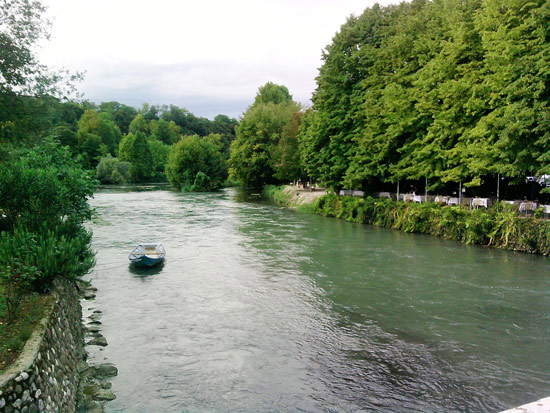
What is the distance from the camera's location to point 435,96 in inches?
1275

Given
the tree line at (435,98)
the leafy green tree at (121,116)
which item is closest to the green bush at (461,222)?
the tree line at (435,98)

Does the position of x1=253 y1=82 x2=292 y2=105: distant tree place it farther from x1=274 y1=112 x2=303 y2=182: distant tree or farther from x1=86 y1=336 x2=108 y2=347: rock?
x1=86 y1=336 x2=108 y2=347: rock

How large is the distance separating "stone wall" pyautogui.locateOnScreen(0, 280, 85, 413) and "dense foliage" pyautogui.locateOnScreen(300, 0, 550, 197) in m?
22.4

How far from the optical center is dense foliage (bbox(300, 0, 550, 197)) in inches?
985

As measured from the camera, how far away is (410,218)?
34406mm

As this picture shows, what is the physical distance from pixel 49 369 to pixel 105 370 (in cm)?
357

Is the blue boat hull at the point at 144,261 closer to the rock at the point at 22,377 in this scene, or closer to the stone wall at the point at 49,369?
the stone wall at the point at 49,369

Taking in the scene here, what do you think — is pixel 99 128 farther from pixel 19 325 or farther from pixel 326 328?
pixel 19 325

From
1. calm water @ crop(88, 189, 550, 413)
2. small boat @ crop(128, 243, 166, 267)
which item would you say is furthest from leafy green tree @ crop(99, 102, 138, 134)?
small boat @ crop(128, 243, 166, 267)

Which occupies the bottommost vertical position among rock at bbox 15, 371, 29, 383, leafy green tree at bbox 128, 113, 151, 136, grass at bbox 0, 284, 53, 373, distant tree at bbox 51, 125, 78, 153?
rock at bbox 15, 371, 29, 383

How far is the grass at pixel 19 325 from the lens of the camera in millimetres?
8023

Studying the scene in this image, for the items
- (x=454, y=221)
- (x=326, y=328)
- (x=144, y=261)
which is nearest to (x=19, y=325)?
(x=326, y=328)

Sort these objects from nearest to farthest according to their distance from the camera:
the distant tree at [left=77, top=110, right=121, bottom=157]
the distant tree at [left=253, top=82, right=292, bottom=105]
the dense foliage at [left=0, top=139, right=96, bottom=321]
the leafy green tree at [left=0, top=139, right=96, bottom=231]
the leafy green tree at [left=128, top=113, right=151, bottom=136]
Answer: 1. the dense foliage at [left=0, top=139, right=96, bottom=321]
2. the leafy green tree at [left=0, top=139, right=96, bottom=231]
3. the distant tree at [left=253, top=82, right=292, bottom=105]
4. the distant tree at [left=77, top=110, right=121, bottom=157]
5. the leafy green tree at [left=128, top=113, right=151, bottom=136]

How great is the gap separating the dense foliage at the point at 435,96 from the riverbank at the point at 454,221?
81.2 inches
